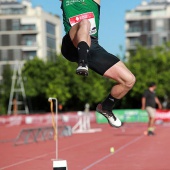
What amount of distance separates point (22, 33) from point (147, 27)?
22.3 metres

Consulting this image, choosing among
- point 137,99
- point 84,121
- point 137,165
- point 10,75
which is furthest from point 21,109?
point 137,165

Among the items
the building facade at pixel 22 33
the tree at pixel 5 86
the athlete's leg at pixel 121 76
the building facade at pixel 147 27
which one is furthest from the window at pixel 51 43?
the athlete's leg at pixel 121 76

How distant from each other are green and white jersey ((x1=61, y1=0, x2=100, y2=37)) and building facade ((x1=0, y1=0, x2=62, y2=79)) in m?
100

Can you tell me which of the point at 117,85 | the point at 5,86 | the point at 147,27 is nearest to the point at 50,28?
the point at 147,27

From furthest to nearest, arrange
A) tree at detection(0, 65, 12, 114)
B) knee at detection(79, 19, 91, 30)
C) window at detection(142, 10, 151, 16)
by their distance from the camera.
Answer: window at detection(142, 10, 151, 16) < tree at detection(0, 65, 12, 114) < knee at detection(79, 19, 91, 30)

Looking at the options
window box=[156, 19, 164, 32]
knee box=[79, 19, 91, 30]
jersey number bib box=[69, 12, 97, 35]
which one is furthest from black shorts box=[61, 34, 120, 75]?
window box=[156, 19, 164, 32]

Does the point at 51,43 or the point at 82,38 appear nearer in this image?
the point at 82,38

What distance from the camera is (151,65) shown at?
271 ft

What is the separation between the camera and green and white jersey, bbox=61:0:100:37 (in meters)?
7.00

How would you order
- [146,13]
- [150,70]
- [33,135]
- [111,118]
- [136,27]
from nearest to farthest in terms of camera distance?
[111,118]
[33,135]
[150,70]
[136,27]
[146,13]

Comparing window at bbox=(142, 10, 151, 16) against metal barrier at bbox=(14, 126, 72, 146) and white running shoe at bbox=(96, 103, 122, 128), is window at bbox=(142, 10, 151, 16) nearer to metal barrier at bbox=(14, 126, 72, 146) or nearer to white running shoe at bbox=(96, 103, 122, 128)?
metal barrier at bbox=(14, 126, 72, 146)

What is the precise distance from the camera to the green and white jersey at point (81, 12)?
700cm

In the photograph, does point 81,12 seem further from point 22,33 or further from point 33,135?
point 22,33

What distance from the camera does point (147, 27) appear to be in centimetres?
11656
